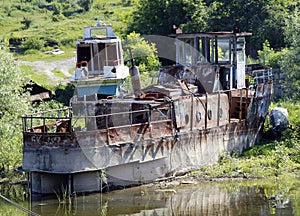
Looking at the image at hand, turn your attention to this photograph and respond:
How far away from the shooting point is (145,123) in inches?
1025

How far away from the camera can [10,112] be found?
2944cm

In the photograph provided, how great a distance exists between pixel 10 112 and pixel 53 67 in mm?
26371

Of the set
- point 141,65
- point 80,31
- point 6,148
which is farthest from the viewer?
point 80,31

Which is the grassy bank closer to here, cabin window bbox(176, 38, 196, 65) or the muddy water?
the muddy water

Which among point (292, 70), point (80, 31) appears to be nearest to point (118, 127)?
point (292, 70)

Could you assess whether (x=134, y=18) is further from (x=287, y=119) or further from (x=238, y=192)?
(x=238, y=192)

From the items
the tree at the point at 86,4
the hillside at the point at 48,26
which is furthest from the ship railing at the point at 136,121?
the tree at the point at 86,4

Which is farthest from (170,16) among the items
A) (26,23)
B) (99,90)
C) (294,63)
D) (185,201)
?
(185,201)

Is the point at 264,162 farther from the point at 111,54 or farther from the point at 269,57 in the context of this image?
the point at 269,57

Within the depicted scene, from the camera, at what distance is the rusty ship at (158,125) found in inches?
974

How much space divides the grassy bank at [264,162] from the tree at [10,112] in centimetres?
753

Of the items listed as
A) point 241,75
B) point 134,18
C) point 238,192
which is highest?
point 134,18

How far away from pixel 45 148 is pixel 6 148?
4301 millimetres

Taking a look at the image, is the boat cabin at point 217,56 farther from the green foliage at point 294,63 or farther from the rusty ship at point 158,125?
the green foliage at point 294,63
